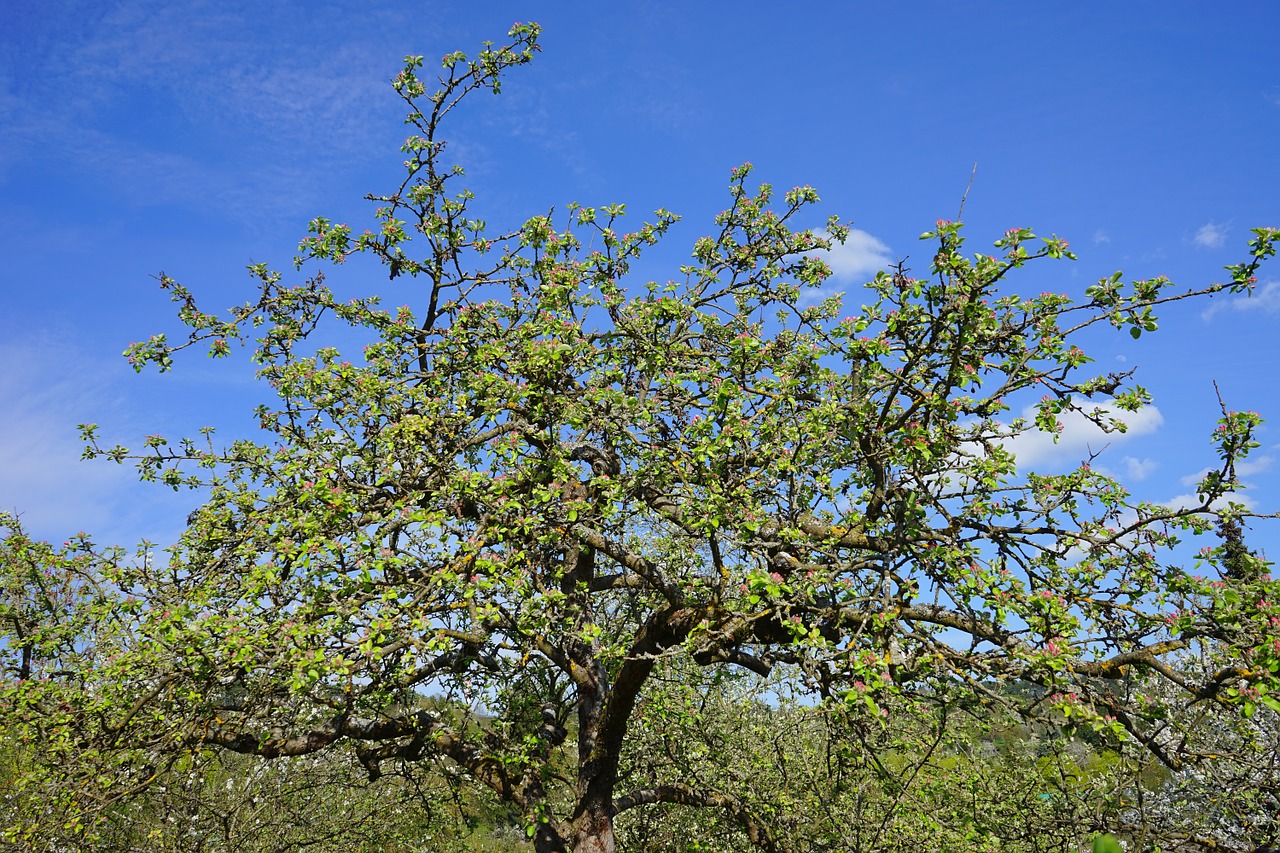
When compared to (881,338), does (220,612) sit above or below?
below

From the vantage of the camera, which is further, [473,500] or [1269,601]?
[473,500]

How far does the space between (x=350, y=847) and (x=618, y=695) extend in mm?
7147

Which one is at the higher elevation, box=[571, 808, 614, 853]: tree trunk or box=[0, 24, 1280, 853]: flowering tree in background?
box=[0, 24, 1280, 853]: flowering tree in background

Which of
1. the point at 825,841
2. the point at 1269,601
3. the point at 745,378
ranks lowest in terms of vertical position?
the point at 825,841

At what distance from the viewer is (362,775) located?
14.9 metres

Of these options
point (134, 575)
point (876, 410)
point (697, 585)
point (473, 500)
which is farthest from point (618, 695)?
point (134, 575)

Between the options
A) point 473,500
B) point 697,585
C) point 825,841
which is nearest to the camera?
point 697,585

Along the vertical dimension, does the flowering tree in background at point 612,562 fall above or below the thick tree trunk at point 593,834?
above

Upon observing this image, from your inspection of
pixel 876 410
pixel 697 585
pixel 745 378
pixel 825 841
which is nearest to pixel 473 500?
pixel 697 585

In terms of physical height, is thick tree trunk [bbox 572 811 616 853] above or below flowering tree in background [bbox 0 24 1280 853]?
below

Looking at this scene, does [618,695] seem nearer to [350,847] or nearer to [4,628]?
[350,847]

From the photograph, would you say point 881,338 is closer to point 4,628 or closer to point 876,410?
point 876,410

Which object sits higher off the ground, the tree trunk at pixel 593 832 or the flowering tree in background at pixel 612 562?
the flowering tree in background at pixel 612 562

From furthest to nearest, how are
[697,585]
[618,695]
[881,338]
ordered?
[618,695], [697,585], [881,338]
